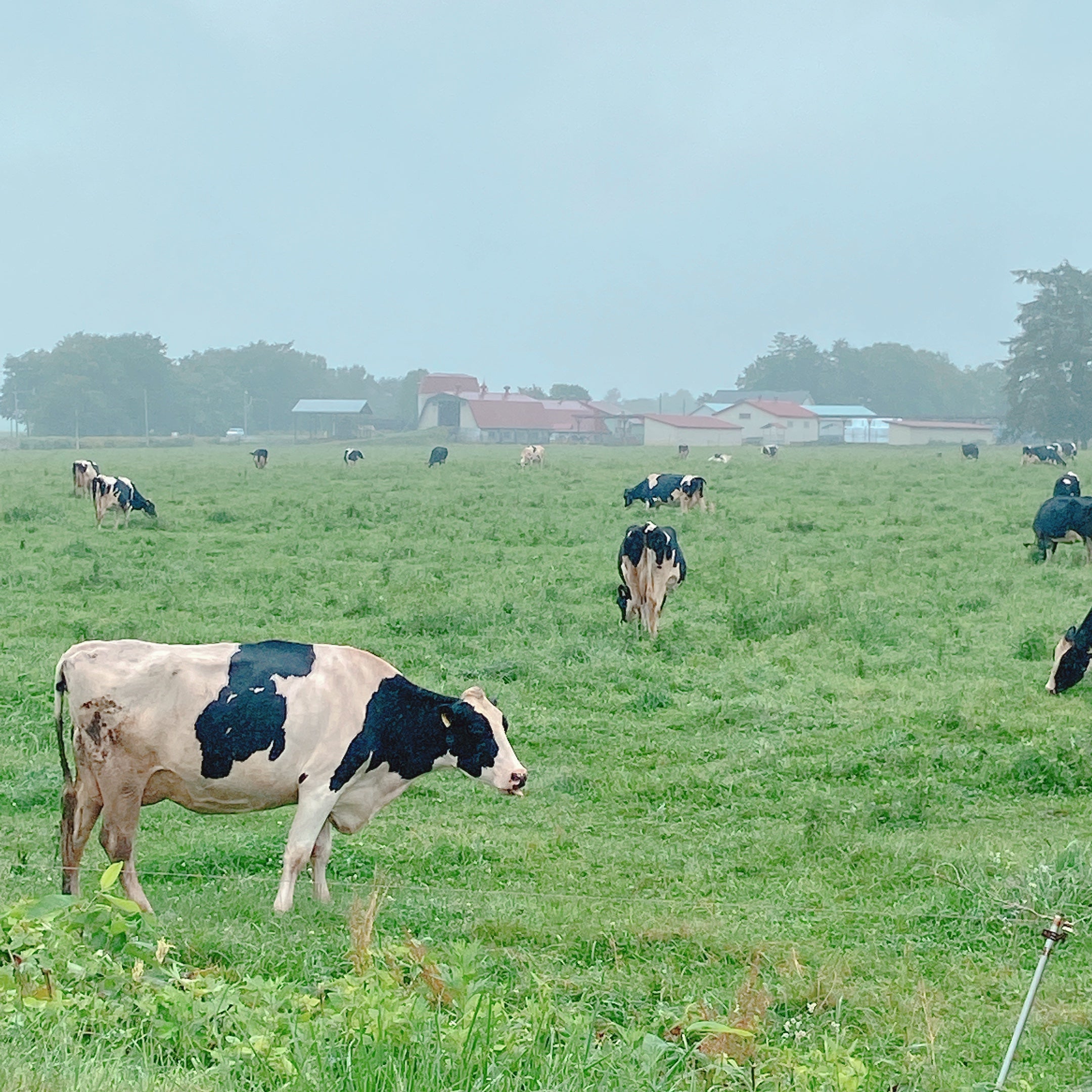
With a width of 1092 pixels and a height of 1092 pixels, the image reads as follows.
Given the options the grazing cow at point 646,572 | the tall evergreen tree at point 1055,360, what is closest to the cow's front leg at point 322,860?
the grazing cow at point 646,572

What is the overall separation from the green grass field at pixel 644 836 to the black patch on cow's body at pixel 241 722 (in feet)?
2.42

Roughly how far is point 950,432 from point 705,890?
336ft

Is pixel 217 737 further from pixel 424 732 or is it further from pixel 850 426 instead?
pixel 850 426

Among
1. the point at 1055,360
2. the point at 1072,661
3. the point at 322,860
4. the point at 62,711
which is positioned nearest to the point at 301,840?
the point at 322,860

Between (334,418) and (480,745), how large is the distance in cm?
11897

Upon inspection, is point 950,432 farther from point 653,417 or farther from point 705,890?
point 705,890

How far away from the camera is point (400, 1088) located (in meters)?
3.73

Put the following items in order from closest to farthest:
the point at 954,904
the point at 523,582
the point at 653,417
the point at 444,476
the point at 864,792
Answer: the point at 954,904 → the point at 864,792 → the point at 523,582 → the point at 444,476 → the point at 653,417

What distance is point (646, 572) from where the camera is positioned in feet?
47.3

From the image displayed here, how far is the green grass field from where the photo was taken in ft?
14.2

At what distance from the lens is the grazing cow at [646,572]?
47.0ft

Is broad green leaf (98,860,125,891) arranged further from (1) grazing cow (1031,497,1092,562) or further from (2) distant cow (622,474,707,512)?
(2) distant cow (622,474,707,512)

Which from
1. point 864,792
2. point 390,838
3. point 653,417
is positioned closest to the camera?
point 390,838

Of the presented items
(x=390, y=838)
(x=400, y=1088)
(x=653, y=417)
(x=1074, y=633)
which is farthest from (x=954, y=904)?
(x=653, y=417)
